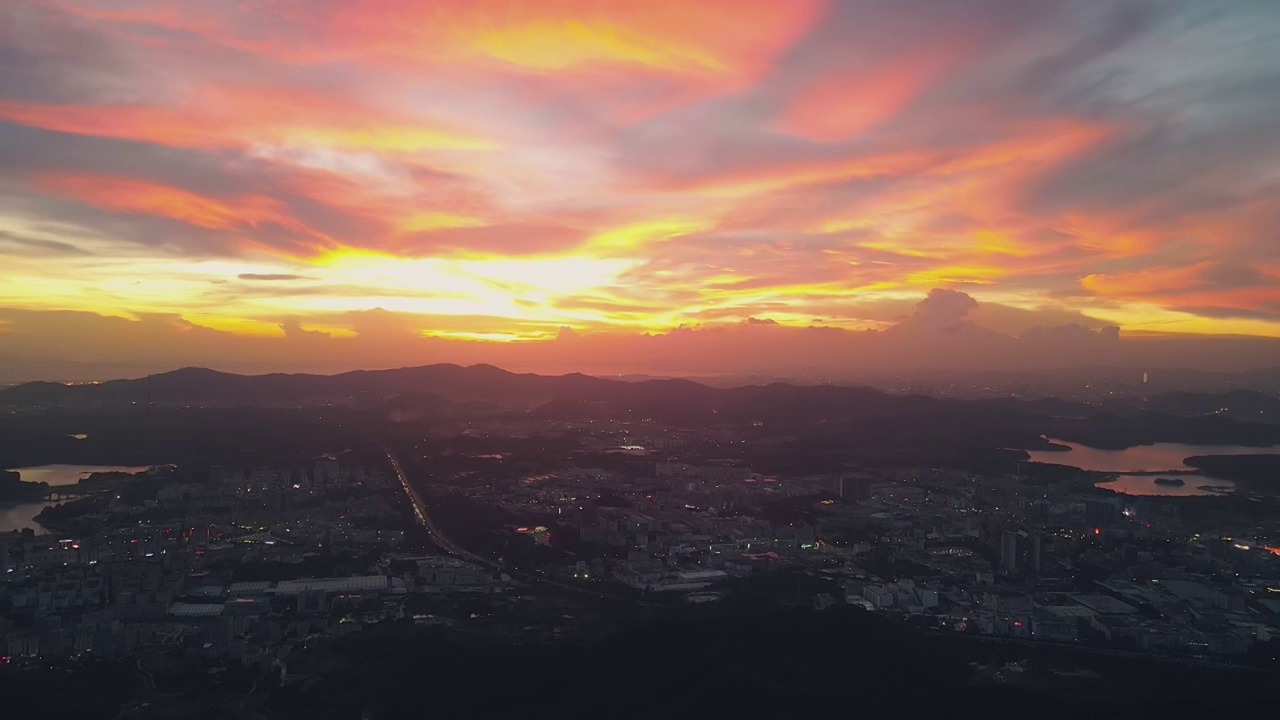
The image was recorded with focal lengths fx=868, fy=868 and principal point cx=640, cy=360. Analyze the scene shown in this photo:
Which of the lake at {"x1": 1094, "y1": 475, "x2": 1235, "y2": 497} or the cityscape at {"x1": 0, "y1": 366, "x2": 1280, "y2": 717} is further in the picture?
the lake at {"x1": 1094, "y1": 475, "x2": 1235, "y2": 497}

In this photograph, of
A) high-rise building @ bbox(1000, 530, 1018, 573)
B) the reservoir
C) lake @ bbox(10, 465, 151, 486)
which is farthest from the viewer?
the reservoir

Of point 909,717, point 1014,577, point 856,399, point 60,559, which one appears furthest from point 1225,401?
point 60,559

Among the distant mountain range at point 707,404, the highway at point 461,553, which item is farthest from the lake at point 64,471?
the distant mountain range at point 707,404

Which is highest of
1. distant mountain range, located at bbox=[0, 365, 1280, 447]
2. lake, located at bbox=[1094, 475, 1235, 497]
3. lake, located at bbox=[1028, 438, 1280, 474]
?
distant mountain range, located at bbox=[0, 365, 1280, 447]

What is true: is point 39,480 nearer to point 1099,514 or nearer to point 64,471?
point 64,471

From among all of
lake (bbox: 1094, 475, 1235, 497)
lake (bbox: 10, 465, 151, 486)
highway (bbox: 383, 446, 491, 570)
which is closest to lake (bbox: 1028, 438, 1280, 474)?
lake (bbox: 1094, 475, 1235, 497)

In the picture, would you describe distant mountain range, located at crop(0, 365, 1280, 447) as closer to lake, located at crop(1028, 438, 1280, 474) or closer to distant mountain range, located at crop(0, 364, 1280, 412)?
distant mountain range, located at crop(0, 364, 1280, 412)

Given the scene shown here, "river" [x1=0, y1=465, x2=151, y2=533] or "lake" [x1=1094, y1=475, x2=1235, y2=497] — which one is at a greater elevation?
"lake" [x1=1094, y1=475, x2=1235, y2=497]

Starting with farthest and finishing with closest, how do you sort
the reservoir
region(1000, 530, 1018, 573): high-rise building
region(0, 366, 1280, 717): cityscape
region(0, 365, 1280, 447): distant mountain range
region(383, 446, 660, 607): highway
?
region(0, 365, 1280, 447): distant mountain range
the reservoir
region(1000, 530, 1018, 573): high-rise building
region(383, 446, 660, 607): highway
region(0, 366, 1280, 717): cityscape
